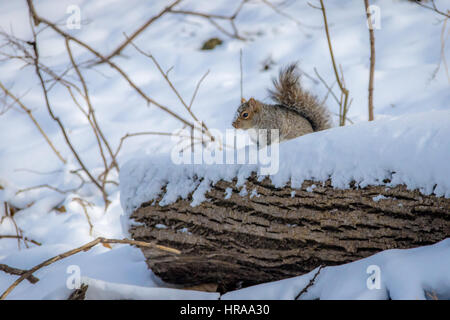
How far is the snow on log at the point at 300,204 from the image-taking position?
3.63 ft

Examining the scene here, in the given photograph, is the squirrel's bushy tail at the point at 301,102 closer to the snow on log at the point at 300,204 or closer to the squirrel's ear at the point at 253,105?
the squirrel's ear at the point at 253,105

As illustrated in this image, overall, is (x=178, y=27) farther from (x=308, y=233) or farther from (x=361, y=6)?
(x=308, y=233)

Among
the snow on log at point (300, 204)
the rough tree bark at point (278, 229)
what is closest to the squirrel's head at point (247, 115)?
the snow on log at point (300, 204)

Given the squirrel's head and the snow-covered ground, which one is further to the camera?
the squirrel's head

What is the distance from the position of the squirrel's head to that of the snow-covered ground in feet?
1.69

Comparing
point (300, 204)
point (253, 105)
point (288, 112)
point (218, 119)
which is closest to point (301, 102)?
point (288, 112)

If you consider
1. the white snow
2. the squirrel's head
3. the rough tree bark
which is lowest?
the rough tree bark

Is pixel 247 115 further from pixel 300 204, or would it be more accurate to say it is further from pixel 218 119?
pixel 218 119

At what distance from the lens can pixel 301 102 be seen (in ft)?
7.36

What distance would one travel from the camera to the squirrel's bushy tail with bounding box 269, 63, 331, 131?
7.26ft

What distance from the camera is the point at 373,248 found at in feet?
3.92

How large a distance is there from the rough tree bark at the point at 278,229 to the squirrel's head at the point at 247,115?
0.88m

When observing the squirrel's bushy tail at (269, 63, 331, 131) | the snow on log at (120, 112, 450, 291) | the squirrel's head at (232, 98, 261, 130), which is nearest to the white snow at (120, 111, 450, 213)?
the snow on log at (120, 112, 450, 291)

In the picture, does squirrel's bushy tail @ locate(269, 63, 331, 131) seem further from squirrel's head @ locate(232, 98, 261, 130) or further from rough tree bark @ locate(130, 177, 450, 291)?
rough tree bark @ locate(130, 177, 450, 291)
